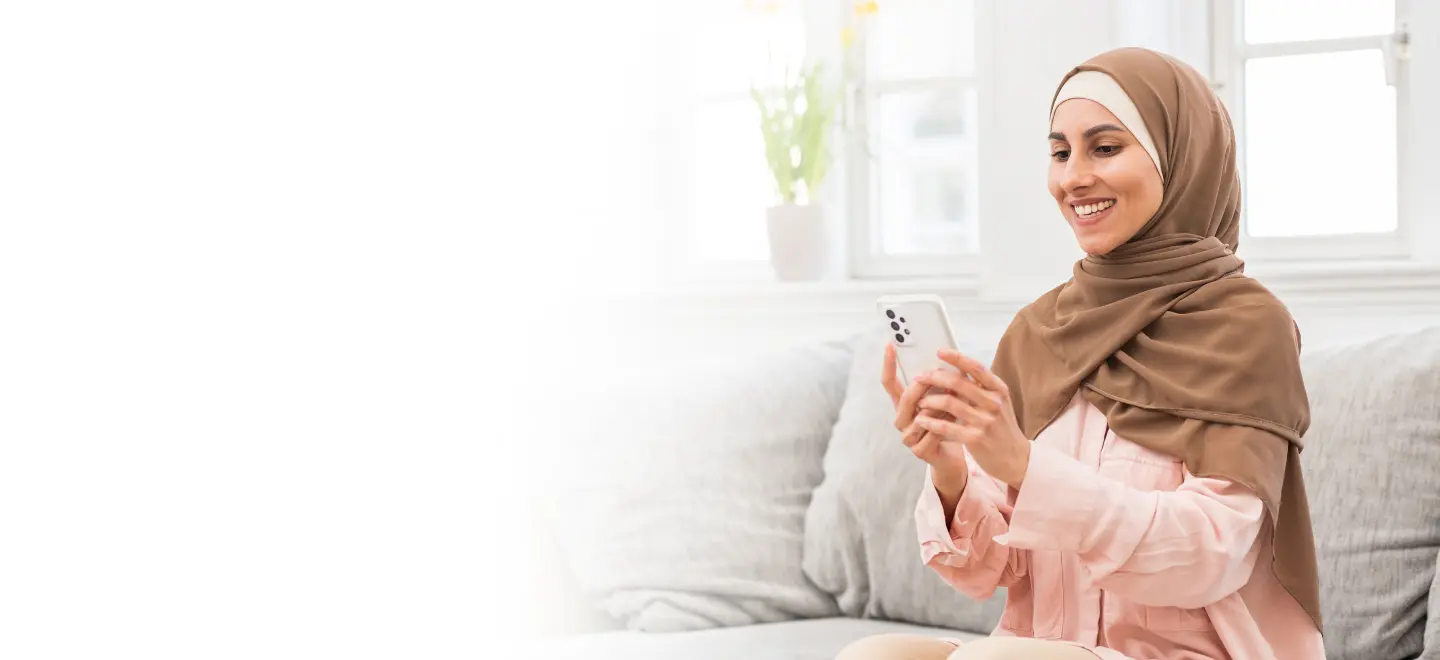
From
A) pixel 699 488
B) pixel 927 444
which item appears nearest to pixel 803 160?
pixel 699 488

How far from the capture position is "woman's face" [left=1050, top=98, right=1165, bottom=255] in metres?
1.25

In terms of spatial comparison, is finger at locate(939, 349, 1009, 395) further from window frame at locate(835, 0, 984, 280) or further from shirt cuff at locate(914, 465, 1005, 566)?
window frame at locate(835, 0, 984, 280)

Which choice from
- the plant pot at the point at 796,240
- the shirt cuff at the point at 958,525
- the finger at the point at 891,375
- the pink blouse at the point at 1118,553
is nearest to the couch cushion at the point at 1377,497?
the pink blouse at the point at 1118,553

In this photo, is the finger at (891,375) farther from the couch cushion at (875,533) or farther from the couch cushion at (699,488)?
the couch cushion at (699,488)

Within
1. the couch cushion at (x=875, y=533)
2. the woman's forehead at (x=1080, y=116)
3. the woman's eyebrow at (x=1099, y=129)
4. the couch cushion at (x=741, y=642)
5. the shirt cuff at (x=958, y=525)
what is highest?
the woman's forehead at (x=1080, y=116)

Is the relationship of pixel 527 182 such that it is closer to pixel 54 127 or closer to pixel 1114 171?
pixel 54 127

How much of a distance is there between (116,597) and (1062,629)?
187cm

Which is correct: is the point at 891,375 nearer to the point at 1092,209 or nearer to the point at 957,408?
the point at 957,408

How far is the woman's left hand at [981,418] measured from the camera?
1164 millimetres

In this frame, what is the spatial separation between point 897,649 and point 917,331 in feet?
1.01

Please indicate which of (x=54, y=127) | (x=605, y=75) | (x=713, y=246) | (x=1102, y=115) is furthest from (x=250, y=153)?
(x=1102, y=115)

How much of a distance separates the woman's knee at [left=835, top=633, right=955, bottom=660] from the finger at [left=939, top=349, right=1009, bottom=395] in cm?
28

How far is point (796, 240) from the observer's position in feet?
9.17

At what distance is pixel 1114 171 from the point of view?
125 cm
